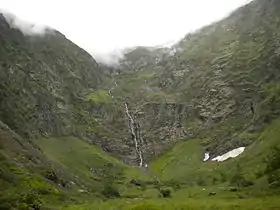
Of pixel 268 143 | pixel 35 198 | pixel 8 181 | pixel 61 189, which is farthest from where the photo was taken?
pixel 268 143

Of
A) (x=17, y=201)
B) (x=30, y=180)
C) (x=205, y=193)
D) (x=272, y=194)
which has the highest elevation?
(x=30, y=180)

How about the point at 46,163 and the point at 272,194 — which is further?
the point at 46,163

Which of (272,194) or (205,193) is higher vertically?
(205,193)

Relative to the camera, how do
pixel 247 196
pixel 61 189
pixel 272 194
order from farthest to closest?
pixel 61 189 → pixel 247 196 → pixel 272 194

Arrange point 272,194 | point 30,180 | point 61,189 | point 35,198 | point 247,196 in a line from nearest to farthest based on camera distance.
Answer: point 272,194 < point 247,196 < point 35,198 < point 30,180 < point 61,189

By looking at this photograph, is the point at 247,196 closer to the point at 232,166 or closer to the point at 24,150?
the point at 232,166

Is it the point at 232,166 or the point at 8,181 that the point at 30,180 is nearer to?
the point at 8,181

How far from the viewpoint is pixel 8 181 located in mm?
149625

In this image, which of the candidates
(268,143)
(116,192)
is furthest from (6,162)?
(268,143)

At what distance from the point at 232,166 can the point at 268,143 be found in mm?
19292

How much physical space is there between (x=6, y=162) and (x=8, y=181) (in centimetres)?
1958

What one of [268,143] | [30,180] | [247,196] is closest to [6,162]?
[30,180]

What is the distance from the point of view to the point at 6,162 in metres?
168

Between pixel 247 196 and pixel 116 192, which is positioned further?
pixel 116 192
